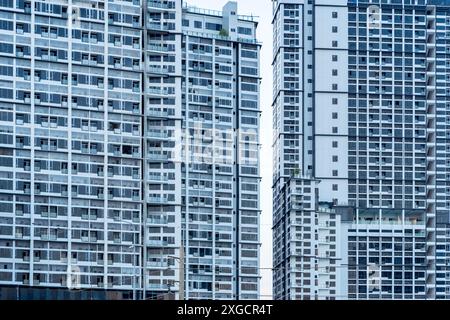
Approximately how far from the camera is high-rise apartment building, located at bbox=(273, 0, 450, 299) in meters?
4.04

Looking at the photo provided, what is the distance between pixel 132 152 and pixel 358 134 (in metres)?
1.16

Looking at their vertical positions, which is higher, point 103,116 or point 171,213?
point 103,116

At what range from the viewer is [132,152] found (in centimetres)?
414

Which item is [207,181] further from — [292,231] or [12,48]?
[12,48]

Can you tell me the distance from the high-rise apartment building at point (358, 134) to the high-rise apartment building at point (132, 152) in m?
0.21

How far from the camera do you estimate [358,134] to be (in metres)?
4.20

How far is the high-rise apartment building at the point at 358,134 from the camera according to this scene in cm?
404

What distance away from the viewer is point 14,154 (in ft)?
14.2

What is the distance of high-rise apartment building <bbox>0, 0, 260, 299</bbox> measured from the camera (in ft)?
13.5

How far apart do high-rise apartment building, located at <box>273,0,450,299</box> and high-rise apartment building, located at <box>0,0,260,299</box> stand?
0.21 meters

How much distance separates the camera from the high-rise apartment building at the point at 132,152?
412 cm

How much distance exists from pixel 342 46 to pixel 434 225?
44.0 inches
